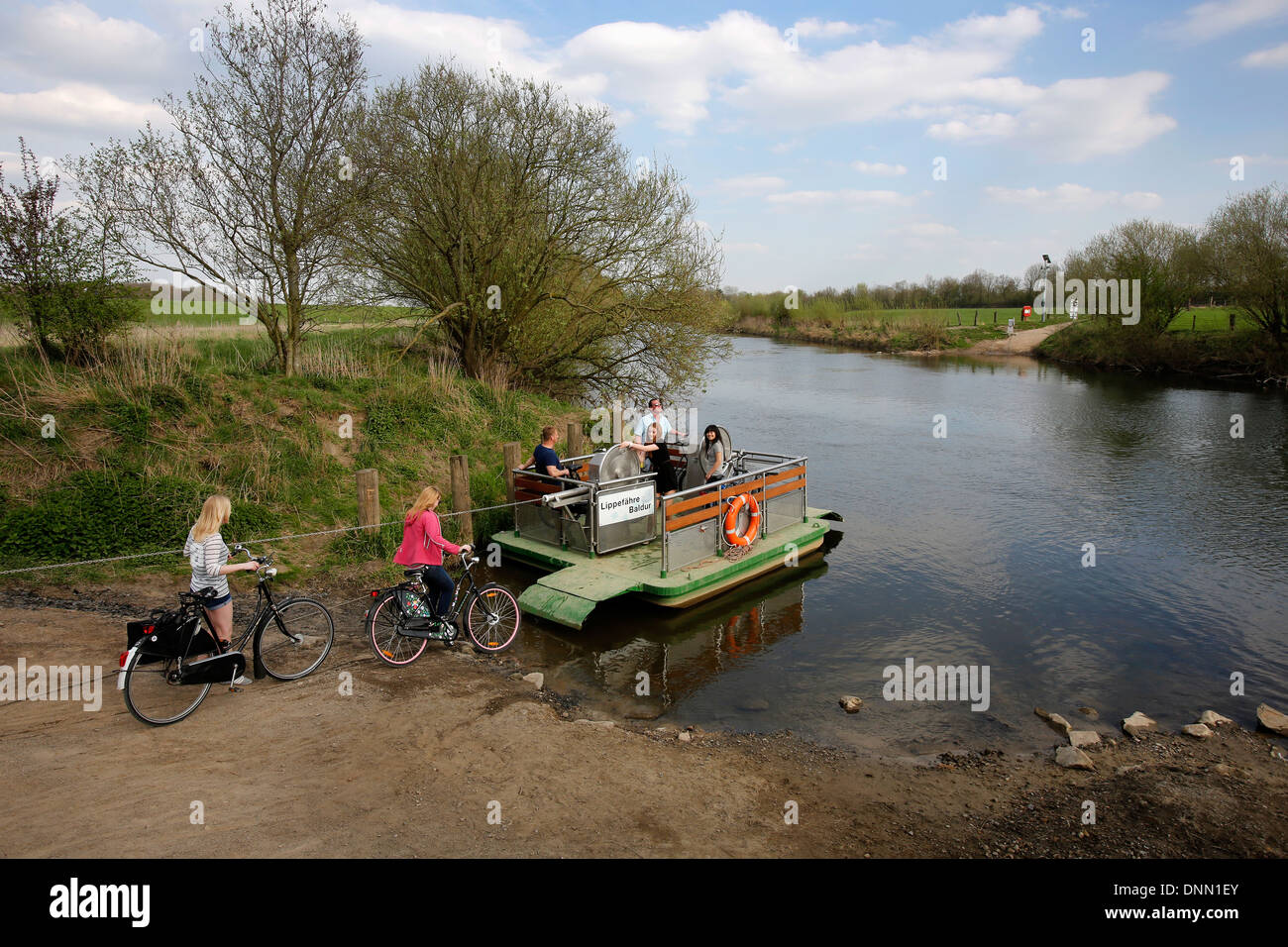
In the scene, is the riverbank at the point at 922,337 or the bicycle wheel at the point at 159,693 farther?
the riverbank at the point at 922,337

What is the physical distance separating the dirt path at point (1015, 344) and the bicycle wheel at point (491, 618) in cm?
5541

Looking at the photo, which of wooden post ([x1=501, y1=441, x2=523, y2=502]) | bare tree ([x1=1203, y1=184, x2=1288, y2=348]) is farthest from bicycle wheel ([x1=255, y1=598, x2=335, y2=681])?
bare tree ([x1=1203, y1=184, x2=1288, y2=348])

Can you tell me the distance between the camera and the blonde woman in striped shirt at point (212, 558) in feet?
22.8

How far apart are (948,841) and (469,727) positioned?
4.18m

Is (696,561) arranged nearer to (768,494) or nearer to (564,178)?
(768,494)

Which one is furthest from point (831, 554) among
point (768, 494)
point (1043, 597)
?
point (1043, 597)

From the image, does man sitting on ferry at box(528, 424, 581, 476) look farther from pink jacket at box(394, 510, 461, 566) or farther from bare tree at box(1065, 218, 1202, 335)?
bare tree at box(1065, 218, 1202, 335)

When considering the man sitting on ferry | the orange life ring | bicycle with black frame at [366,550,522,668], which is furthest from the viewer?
the orange life ring

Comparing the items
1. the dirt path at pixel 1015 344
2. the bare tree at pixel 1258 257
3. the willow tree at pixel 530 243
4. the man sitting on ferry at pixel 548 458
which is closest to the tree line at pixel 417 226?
the willow tree at pixel 530 243

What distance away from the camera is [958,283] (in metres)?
85.8

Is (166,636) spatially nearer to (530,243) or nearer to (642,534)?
(642,534)

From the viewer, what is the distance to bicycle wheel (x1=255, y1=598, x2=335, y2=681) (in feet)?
26.3

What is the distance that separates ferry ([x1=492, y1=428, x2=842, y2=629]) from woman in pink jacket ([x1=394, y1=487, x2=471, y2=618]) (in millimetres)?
1887

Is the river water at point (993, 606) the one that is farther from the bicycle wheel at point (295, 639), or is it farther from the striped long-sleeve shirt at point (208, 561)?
the striped long-sleeve shirt at point (208, 561)
